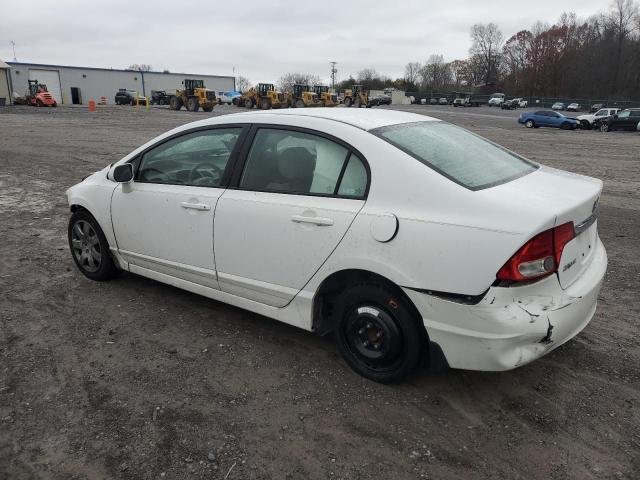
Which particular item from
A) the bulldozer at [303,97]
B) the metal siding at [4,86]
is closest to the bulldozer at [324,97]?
the bulldozer at [303,97]

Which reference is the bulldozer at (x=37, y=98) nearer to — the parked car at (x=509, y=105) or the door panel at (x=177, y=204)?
the door panel at (x=177, y=204)

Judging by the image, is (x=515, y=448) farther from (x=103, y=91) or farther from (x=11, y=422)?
(x=103, y=91)

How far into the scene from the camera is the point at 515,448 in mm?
2561

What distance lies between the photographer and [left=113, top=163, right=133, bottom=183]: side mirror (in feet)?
13.1

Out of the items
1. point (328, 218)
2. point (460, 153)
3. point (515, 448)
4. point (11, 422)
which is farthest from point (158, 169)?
point (515, 448)

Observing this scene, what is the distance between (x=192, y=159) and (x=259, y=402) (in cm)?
192

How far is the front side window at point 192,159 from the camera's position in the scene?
3.62m

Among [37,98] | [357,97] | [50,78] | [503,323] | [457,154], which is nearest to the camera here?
[503,323]

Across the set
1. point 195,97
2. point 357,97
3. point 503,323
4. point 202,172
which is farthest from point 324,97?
point 503,323

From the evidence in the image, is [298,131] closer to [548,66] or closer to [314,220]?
[314,220]

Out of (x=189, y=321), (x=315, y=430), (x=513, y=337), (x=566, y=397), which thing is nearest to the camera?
(x=513, y=337)

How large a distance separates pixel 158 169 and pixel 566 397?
10.9ft

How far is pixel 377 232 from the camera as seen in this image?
2.76 meters

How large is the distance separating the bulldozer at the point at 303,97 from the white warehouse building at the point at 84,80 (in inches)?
949
